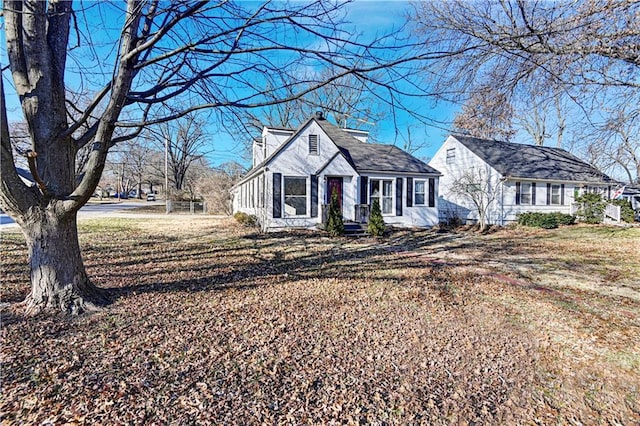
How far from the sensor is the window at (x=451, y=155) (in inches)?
798

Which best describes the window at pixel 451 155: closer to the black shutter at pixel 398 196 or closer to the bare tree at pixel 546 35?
the black shutter at pixel 398 196

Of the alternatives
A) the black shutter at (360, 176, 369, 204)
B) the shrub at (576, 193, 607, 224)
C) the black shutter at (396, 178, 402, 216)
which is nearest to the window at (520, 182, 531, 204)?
the shrub at (576, 193, 607, 224)

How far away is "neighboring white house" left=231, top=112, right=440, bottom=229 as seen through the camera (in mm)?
13180

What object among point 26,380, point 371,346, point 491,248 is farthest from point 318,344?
point 491,248

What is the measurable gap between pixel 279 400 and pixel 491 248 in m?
10.2

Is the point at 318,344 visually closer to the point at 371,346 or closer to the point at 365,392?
the point at 371,346

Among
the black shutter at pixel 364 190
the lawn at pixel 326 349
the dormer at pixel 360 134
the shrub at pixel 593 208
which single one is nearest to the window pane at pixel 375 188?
the black shutter at pixel 364 190

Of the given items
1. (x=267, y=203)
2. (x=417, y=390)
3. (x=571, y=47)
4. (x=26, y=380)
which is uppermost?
(x=571, y=47)

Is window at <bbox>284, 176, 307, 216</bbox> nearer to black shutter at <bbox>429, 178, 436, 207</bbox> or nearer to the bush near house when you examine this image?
black shutter at <bbox>429, 178, 436, 207</bbox>

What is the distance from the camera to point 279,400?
8.27 ft

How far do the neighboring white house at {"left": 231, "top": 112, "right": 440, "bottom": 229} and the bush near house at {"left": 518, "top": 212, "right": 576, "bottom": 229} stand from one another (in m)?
5.38

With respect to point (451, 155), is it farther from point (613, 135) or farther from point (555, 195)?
point (613, 135)

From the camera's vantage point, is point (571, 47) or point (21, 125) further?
point (21, 125)

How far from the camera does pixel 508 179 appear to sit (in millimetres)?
17172
